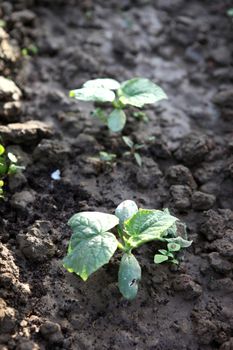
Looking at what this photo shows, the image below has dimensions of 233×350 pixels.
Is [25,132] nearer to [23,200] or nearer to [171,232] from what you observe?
[23,200]

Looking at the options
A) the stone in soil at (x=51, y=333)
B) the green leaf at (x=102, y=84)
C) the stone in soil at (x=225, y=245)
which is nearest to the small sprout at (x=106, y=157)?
the green leaf at (x=102, y=84)

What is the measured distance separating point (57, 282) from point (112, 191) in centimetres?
60

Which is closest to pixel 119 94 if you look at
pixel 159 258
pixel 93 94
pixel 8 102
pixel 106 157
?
pixel 93 94

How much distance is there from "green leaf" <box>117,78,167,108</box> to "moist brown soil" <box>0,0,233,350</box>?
8.8 inches

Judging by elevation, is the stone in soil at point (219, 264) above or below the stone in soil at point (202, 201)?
below

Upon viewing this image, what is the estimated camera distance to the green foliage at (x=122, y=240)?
1920 millimetres

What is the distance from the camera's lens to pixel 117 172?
2572mm

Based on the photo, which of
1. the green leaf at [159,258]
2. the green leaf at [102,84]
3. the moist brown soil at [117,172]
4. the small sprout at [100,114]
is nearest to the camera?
the moist brown soil at [117,172]

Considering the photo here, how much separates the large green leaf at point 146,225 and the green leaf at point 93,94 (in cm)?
69

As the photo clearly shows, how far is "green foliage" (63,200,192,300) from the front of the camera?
1.92 metres

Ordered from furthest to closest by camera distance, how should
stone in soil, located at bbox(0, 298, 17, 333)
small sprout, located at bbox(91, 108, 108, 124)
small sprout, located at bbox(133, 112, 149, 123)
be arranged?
small sprout, located at bbox(133, 112, 149, 123) → small sprout, located at bbox(91, 108, 108, 124) → stone in soil, located at bbox(0, 298, 17, 333)

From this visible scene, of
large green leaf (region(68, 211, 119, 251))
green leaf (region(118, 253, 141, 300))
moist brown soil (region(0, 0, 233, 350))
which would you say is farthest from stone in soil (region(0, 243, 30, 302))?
green leaf (region(118, 253, 141, 300))

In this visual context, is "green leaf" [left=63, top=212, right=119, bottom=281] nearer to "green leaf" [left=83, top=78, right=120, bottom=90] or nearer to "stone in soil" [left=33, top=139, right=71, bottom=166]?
"stone in soil" [left=33, top=139, right=71, bottom=166]

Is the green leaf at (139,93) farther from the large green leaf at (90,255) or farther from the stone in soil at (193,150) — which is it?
the large green leaf at (90,255)
